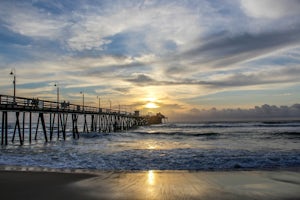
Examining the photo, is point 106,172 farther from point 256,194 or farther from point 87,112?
point 87,112

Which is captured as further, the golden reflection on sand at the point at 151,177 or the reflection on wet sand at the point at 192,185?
the golden reflection on sand at the point at 151,177

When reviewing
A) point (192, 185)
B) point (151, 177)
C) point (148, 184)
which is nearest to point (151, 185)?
point (148, 184)

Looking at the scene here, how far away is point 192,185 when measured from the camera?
8367 millimetres

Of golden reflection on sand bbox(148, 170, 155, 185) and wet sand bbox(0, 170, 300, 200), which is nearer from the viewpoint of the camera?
wet sand bbox(0, 170, 300, 200)

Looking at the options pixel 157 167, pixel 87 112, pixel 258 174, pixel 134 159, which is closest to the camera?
pixel 258 174

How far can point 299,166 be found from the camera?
39.9ft

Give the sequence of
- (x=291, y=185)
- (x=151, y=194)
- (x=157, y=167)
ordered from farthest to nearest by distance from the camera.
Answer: (x=157, y=167) → (x=291, y=185) → (x=151, y=194)

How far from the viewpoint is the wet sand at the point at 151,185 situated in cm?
723

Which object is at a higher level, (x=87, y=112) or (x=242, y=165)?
(x=87, y=112)

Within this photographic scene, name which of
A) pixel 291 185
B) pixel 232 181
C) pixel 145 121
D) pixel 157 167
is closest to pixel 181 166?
pixel 157 167

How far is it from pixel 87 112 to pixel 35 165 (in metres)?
31.0

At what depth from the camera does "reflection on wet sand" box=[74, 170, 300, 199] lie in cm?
725

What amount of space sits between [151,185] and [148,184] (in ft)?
0.49

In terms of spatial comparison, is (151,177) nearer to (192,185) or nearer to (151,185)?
(151,185)
